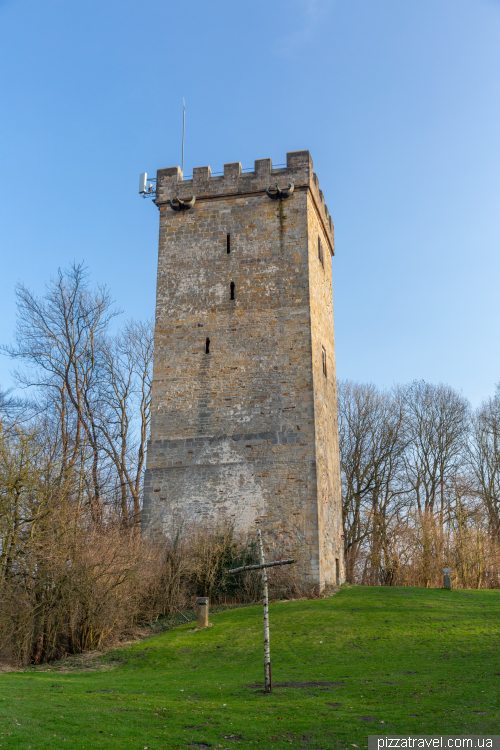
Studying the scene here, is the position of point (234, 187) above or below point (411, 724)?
above

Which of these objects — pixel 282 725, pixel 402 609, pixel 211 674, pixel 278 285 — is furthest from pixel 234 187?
pixel 282 725

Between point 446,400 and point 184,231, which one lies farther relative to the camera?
point 446,400

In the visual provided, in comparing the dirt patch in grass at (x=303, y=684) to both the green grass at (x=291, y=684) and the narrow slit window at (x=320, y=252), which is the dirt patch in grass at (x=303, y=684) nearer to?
the green grass at (x=291, y=684)

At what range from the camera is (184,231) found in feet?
72.0

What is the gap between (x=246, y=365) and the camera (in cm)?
2011

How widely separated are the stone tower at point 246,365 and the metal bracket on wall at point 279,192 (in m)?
0.05

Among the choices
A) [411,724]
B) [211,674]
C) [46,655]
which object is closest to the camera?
[411,724]

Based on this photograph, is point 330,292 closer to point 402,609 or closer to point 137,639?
point 402,609

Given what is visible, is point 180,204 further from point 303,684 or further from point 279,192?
point 303,684

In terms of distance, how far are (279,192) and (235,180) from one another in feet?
5.37

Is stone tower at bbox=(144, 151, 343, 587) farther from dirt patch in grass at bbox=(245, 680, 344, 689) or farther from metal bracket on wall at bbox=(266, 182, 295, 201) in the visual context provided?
dirt patch in grass at bbox=(245, 680, 344, 689)

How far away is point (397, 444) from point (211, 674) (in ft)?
76.5

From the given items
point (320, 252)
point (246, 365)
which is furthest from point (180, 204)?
point (246, 365)

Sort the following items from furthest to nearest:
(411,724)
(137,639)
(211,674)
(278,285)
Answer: (278,285), (137,639), (211,674), (411,724)
